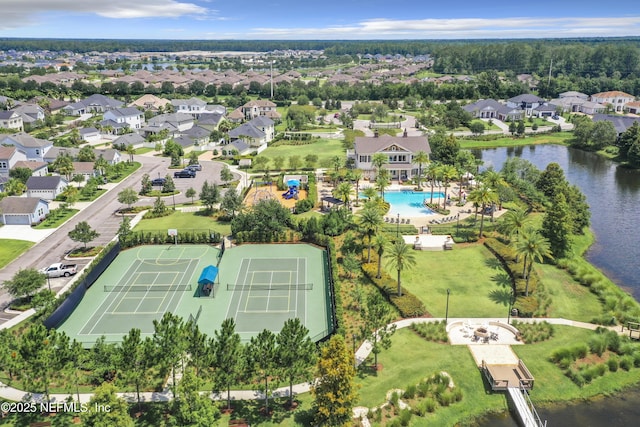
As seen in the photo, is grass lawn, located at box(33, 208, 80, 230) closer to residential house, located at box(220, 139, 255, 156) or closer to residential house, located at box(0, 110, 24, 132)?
residential house, located at box(220, 139, 255, 156)

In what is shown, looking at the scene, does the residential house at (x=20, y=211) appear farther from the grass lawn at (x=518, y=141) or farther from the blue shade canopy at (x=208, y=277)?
the grass lawn at (x=518, y=141)

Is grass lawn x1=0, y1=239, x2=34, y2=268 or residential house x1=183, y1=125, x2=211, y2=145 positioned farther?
residential house x1=183, y1=125, x2=211, y2=145

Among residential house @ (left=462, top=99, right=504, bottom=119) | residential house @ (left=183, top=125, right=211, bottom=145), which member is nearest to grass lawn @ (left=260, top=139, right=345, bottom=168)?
residential house @ (left=183, top=125, right=211, bottom=145)

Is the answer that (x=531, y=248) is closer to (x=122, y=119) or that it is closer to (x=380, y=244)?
(x=380, y=244)

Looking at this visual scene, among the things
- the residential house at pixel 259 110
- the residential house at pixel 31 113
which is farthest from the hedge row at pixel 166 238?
the residential house at pixel 259 110

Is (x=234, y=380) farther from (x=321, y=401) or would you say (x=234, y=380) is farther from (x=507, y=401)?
(x=507, y=401)

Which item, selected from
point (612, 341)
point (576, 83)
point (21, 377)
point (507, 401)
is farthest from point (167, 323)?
point (576, 83)

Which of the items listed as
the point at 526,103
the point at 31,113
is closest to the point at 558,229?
the point at 526,103
